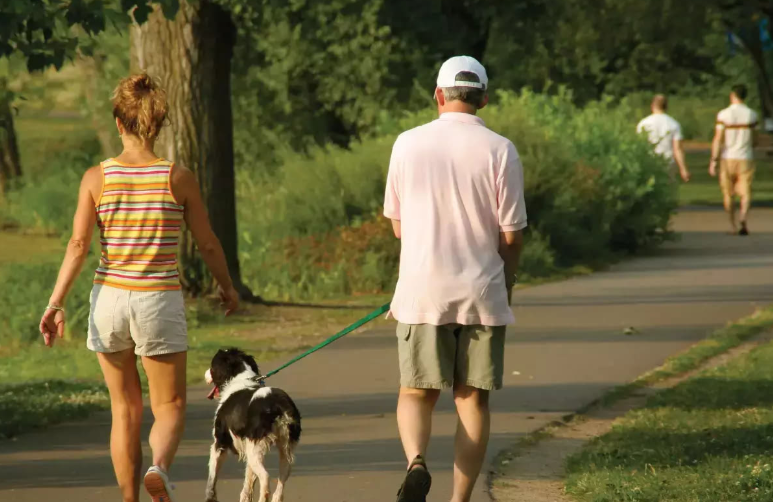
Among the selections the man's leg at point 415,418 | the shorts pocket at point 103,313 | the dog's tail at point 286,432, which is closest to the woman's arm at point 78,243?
the shorts pocket at point 103,313

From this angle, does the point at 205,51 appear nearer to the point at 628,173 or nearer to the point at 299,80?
the point at 628,173

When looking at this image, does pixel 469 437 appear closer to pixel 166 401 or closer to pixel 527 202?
pixel 166 401

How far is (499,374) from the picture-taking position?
5828mm

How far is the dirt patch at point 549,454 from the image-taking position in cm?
675

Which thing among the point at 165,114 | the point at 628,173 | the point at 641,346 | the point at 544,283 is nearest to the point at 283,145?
the point at 628,173

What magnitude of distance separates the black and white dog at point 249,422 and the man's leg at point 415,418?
1.41 feet

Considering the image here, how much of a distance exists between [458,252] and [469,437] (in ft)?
2.49

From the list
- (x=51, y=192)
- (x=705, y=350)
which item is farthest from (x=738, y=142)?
(x=51, y=192)

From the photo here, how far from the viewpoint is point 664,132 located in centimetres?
2047

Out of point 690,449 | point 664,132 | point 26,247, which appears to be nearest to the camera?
point 690,449

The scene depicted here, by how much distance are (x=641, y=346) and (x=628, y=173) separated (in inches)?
308

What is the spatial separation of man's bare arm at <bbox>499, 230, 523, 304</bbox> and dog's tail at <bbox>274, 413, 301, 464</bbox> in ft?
3.31

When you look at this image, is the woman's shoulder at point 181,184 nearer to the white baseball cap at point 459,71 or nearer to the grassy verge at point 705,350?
the white baseball cap at point 459,71

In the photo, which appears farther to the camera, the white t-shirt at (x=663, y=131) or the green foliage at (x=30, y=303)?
the white t-shirt at (x=663, y=131)
